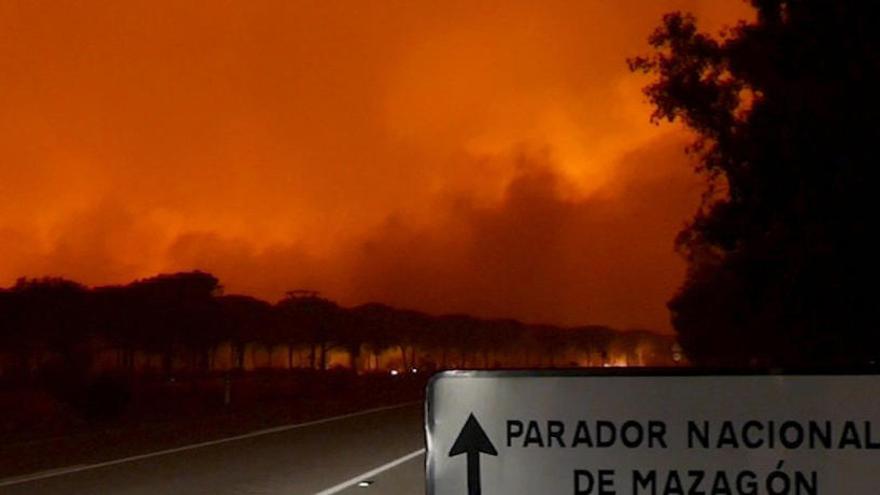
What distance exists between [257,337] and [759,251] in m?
121

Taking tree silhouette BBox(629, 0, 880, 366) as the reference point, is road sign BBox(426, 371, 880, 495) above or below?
below

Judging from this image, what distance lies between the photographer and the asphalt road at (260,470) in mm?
20125

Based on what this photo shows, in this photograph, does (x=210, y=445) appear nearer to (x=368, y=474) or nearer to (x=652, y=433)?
(x=368, y=474)

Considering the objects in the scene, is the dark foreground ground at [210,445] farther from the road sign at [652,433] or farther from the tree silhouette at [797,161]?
the road sign at [652,433]

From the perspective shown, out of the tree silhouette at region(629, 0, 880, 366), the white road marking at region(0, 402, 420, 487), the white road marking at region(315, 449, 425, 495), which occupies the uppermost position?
the tree silhouette at region(629, 0, 880, 366)

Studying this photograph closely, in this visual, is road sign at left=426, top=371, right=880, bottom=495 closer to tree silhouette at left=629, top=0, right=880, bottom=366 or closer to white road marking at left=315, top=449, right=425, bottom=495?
tree silhouette at left=629, top=0, right=880, bottom=366

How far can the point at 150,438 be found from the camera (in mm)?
31453

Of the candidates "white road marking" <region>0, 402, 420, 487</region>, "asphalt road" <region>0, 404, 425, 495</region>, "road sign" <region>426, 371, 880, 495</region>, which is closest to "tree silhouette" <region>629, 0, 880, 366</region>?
"asphalt road" <region>0, 404, 425, 495</region>

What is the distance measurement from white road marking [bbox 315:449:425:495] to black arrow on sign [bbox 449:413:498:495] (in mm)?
16716

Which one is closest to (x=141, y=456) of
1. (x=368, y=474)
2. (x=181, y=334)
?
(x=368, y=474)

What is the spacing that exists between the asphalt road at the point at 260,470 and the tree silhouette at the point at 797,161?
5.48m

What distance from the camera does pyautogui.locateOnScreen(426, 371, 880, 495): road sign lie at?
10.2 ft

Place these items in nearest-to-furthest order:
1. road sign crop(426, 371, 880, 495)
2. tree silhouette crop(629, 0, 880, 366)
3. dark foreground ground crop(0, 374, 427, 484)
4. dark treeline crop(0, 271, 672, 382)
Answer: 1. road sign crop(426, 371, 880, 495)
2. tree silhouette crop(629, 0, 880, 366)
3. dark foreground ground crop(0, 374, 427, 484)
4. dark treeline crop(0, 271, 672, 382)

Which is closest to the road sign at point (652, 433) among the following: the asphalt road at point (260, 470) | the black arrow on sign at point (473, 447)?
the black arrow on sign at point (473, 447)
